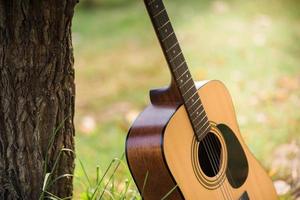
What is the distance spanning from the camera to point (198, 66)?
4.57 meters

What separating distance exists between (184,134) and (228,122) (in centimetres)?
36

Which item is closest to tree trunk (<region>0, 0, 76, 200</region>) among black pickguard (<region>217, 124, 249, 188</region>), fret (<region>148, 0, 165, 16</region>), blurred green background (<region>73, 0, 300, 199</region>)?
fret (<region>148, 0, 165, 16</region>)

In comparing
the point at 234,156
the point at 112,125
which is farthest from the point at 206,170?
the point at 112,125

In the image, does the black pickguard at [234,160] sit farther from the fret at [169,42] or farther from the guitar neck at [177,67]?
the fret at [169,42]

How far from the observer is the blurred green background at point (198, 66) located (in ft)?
12.0

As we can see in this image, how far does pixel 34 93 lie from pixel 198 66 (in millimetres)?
2652

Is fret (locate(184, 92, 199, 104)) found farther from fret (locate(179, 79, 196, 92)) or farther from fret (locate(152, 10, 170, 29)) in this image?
fret (locate(152, 10, 170, 29))

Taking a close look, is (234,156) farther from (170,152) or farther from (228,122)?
(170,152)

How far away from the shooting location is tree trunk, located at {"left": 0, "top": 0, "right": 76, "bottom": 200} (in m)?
1.95

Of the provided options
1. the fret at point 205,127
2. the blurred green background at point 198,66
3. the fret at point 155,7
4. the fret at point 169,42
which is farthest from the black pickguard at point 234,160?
the blurred green background at point 198,66

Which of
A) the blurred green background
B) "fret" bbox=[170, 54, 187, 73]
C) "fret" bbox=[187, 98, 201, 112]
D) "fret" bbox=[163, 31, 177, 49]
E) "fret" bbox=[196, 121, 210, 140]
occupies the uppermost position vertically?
"fret" bbox=[163, 31, 177, 49]

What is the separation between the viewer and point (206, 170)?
7.29 ft

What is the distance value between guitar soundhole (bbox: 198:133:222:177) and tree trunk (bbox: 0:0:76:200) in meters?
0.47

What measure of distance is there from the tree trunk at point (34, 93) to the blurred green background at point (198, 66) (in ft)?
2.66
